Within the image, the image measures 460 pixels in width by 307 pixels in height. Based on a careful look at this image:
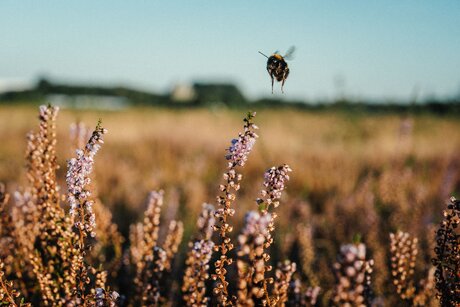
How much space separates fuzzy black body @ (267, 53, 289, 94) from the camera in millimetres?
1725

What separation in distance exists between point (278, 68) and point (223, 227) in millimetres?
782

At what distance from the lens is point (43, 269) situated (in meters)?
1.86

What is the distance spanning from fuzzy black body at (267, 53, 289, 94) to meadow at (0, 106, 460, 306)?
12.0 inches

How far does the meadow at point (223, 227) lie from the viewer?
1.41m

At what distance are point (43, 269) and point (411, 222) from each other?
3.42 meters

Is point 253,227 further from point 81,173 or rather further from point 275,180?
point 81,173

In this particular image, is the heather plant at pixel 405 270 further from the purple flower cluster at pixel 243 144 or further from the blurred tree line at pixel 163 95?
the blurred tree line at pixel 163 95

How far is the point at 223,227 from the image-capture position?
1.38m

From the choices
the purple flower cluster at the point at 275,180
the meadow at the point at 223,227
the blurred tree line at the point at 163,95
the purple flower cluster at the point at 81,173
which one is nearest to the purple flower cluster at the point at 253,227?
the meadow at the point at 223,227

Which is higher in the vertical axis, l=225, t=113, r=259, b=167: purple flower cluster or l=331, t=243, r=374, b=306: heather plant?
l=225, t=113, r=259, b=167: purple flower cluster

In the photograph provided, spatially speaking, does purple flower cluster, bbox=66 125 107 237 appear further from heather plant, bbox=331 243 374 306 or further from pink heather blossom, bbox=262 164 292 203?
heather plant, bbox=331 243 374 306

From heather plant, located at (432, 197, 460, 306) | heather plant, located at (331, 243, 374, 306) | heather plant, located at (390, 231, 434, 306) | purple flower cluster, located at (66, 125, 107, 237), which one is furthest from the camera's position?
heather plant, located at (390, 231, 434, 306)

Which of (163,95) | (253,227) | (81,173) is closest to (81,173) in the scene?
(81,173)

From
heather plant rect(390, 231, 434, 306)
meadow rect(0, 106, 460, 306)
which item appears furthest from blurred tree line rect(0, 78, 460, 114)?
heather plant rect(390, 231, 434, 306)
